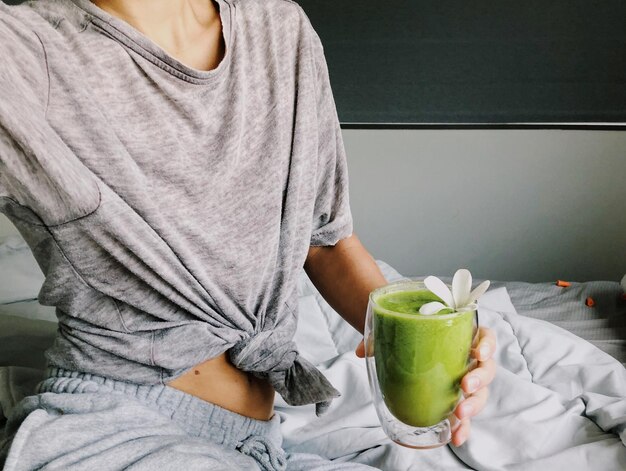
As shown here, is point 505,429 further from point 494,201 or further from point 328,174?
point 494,201

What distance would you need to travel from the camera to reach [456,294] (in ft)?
2.42

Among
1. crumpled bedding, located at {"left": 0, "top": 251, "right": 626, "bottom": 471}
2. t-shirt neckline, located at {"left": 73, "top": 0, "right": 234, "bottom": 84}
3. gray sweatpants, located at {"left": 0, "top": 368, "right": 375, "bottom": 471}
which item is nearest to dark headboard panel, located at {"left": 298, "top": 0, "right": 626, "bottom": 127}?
crumpled bedding, located at {"left": 0, "top": 251, "right": 626, "bottom": 471}

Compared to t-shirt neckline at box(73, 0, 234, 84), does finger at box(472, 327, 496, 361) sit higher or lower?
lower

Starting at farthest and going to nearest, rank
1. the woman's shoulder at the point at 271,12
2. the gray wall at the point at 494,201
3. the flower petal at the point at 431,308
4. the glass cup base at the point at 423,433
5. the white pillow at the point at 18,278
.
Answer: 1. the gray wall at the point at 494,201
2. the white pillow at the point at 18,278
3. the woman's shoulder at the point at 271,12
4. the glass cup base at the point at 423,433
5. the flower petal at the point at 431,308

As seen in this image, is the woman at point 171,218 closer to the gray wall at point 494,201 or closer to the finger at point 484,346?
the finger at point 484,346

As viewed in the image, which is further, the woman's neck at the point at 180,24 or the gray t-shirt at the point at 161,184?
the woman's neck at the point at 180,24

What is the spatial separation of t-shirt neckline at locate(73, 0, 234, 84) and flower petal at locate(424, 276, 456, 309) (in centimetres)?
44

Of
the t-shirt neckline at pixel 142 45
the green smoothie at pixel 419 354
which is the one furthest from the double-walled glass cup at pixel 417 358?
the t-shirt neckline at pixel 142 45

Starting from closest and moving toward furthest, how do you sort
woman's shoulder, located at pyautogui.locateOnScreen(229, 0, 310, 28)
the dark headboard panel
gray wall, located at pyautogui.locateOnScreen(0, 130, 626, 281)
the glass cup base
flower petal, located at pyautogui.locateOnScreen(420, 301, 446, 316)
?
flower petal, located at pyautogui.locateOnScreen(420, 301, 446, 316)
the glass cup base
woman's shoulder, located at pyautogui.locateOnScreen(229, 0, 310, 28)
the dark headboard panel
gray wall, located at pyautogui.locateOnScreen(0, 130, 626, 281)

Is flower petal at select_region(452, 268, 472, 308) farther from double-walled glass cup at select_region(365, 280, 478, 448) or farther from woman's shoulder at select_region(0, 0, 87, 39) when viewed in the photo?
woman's shoulder at select_region(0, 0, 87, 39)

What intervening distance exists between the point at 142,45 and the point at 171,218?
232mm

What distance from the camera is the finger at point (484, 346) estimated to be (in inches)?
30.1

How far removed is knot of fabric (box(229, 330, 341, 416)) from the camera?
3.25 ft

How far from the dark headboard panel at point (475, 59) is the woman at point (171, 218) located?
1696 mm
